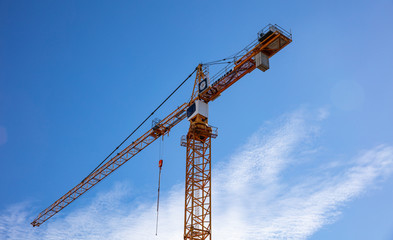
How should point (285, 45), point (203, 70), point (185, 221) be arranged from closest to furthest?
point (285, 45)
point (185, 221)
point (203, 70)

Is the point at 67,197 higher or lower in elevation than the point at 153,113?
lower

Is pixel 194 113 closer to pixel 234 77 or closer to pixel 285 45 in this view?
pixel 234 77

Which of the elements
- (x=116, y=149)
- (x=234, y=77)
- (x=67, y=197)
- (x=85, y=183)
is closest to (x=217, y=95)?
(x=234, y=77)

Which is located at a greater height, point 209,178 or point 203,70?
point 203,70

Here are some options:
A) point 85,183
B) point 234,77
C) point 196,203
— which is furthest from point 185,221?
point 85,183

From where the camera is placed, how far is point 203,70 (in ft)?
143

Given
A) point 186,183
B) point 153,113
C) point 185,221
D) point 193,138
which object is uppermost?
point 153,113

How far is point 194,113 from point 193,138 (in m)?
2.58

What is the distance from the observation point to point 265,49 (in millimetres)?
34781

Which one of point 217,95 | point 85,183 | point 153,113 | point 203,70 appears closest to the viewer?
point 217,95

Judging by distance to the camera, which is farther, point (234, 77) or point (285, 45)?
point (234, 77)

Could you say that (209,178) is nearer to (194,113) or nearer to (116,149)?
(194,113)

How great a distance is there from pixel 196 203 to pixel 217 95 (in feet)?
37.0

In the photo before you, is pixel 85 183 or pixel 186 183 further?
pixel 85 183
